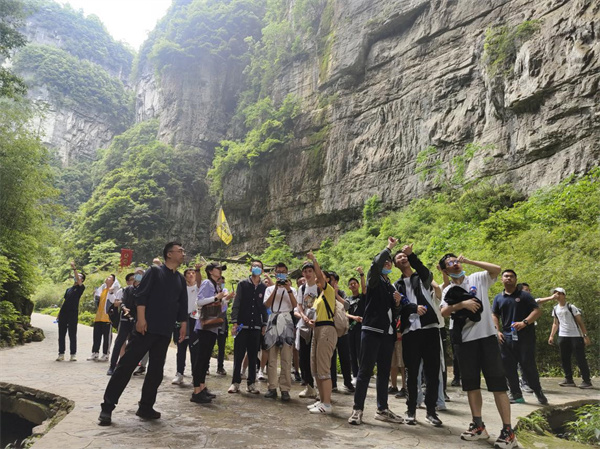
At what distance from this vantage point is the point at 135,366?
4.22 metres

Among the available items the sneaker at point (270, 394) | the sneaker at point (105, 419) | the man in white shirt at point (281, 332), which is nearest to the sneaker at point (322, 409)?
the man in white shirt at point (281, 332)

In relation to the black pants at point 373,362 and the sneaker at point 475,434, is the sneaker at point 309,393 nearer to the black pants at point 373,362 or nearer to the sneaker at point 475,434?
the black pants at point 373,362

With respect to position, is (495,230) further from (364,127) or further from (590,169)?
(364,127)

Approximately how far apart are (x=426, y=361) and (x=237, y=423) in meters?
2.25

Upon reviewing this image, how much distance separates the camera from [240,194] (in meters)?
37.8

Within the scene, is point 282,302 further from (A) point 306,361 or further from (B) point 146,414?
(B) point 146,414

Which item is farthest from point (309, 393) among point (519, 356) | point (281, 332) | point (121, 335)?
point (121, 335)

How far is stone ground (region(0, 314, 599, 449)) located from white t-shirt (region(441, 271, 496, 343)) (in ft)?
3.42

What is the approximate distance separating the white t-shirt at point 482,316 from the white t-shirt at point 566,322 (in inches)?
179

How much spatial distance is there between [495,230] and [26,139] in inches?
693

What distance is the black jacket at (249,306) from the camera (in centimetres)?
576

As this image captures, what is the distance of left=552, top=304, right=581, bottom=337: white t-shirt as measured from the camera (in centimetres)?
742

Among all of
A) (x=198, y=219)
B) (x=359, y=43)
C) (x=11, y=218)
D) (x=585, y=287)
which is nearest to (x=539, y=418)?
(x=585, y=287)

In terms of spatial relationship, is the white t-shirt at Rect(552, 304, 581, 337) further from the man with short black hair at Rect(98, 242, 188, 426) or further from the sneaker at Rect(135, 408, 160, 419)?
the sneaker at Rect(135, 408, 160, 419)
